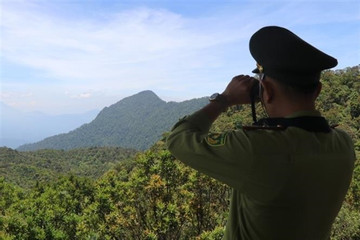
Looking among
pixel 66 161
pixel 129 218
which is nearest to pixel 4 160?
pixel 66 161

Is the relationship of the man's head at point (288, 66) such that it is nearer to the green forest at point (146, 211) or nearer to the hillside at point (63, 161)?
the green forest at point (146, 211)

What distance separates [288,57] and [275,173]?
1.05 feet

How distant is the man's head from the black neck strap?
3 cm

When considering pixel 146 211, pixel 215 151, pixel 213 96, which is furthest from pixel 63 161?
pixel 215 151

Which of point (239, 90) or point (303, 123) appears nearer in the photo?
point (303, 123)

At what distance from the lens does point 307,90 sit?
968mm

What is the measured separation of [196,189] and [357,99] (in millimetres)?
32244

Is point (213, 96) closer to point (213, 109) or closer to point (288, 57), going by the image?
point (213, 109)

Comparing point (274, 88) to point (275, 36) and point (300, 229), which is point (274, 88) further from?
point (300, 229)

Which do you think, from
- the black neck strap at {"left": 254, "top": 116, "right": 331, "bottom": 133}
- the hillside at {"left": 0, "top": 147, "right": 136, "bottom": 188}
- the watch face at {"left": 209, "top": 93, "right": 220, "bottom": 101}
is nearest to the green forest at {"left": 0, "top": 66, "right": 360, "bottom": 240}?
the watch face at {"left": 209, "top": 93, "right": 220, "bottom": 101}

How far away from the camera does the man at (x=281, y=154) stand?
0.88 m

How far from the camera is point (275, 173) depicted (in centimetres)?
87

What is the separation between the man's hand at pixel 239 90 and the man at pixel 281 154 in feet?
0.26

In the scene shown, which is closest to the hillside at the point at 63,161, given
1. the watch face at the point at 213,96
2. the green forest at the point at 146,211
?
the green forest at the point at 146,211
